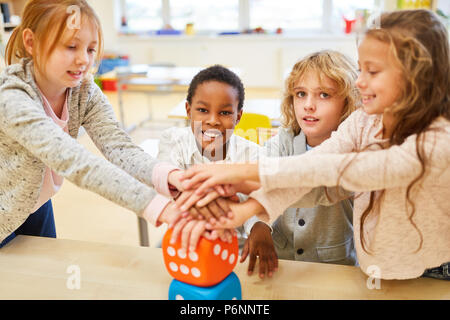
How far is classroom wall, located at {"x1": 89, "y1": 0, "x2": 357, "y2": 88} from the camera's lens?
19.0ft

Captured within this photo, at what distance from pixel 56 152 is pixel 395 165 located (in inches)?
27.5

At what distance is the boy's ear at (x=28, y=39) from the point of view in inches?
40.9

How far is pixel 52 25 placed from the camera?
102 cm

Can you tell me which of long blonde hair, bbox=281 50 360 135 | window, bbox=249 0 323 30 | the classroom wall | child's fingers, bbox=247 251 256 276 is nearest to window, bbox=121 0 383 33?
window, bbox=249 0 323 30

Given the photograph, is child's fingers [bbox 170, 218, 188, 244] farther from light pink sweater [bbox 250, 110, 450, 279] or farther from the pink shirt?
the pink shirt

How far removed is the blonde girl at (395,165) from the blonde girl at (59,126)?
187mm

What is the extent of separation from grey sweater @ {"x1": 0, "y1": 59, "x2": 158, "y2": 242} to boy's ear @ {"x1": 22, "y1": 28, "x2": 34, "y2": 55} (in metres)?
0.03

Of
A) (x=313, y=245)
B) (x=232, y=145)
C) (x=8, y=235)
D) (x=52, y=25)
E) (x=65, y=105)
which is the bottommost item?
(x=313, y=245)

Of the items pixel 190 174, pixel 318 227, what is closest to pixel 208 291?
pixel 190 174

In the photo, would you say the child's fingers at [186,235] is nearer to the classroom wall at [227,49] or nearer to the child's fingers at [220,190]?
the child's fingers at [220,190]

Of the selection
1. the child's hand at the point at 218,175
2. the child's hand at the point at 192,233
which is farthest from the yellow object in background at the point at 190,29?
the child's hand at the point at 192,233

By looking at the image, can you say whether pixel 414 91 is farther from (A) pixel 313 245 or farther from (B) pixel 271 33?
(B) pixel 271 33

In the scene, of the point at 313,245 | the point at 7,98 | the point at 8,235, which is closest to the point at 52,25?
the point at 7,98
